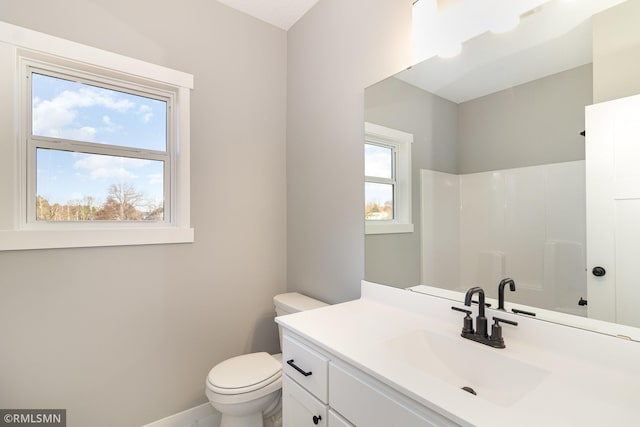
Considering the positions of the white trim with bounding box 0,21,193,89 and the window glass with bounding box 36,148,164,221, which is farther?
the window glass with bounding box 36,148,164,221

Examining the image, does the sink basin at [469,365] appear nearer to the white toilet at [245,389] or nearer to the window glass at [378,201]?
the window glass at [378,201]

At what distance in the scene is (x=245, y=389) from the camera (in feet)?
4.71

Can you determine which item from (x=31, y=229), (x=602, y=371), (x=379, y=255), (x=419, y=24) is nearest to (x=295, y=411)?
(x=379, y=255)

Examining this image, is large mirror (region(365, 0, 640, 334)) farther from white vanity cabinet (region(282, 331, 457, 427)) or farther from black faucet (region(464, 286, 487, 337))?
white vanity cabinet (region(282, 331, 457, 427))

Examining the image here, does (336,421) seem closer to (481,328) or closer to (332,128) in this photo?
(481,328)

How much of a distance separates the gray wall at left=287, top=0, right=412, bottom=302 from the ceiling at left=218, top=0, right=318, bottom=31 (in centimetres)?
6

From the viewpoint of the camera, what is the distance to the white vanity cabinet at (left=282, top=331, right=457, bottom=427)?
0.76 metres

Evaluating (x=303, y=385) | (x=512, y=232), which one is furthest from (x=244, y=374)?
(x=512, y=232)

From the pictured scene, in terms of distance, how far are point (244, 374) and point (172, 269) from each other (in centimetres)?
73

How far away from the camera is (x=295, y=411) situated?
113cm

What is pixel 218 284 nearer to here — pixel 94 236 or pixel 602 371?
pixel 94 236

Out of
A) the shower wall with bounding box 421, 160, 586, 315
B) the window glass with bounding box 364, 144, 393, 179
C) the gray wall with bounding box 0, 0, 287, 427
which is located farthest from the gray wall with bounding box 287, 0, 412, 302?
the shower wall with bounding box 421, 160, 586, 315

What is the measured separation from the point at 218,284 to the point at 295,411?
1007 millimetres

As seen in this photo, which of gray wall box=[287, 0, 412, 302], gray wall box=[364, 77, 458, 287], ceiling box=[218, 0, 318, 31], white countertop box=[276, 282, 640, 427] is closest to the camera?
white countertop box=[276, 282, 640, 427]
